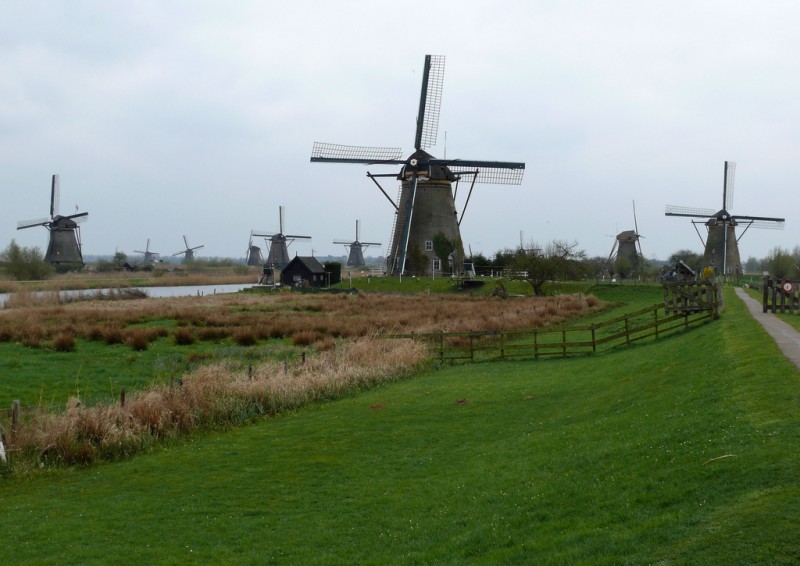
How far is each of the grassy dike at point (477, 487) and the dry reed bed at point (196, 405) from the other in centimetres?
63

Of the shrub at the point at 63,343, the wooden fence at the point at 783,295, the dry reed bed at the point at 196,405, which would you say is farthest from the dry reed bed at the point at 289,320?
the wooden fence at the point at 783,295

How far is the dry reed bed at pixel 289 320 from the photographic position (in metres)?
33.4

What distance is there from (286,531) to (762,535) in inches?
247

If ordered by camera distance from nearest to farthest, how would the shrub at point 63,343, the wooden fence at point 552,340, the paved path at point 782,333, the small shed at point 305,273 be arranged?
the paved path at point 782,333 < the wooden fence at point 552,340 < the shrub at point 63,343 < the small shed at point 305,273

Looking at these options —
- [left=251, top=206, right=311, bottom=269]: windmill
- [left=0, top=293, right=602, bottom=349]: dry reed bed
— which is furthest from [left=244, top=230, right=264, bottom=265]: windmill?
[left=0, top=293, right=602, bottom=349]: dry reed bed

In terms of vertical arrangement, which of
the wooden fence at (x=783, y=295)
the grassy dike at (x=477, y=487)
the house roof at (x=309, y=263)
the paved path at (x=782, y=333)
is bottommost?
the grassy dike at (x=477, y=487)

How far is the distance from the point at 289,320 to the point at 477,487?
95.7ft

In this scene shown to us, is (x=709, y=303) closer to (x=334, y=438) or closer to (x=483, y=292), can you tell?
(x=334, y=438)

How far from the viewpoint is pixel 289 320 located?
131 feet

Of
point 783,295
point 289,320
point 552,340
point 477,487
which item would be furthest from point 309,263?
point 477,487

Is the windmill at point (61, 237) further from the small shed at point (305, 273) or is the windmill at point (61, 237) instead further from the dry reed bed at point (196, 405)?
the dry reed bed at point (196, 405)

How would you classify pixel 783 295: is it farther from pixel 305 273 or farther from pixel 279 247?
pixel 279 247

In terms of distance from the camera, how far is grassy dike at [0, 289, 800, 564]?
812cm

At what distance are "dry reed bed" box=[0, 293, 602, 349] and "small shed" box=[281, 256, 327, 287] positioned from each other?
2955cm
